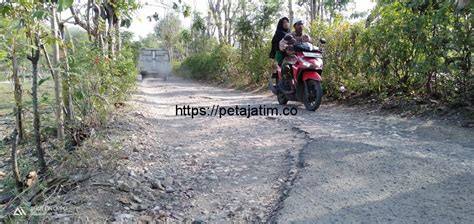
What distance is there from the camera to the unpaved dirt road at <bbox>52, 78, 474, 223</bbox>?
2.22 metres

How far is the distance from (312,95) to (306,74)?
0.38 meters

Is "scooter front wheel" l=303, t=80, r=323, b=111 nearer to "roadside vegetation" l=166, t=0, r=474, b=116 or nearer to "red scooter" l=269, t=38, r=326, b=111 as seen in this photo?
"red scooter" l=269, t=38, r=326, b=111

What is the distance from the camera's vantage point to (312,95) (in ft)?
19.9

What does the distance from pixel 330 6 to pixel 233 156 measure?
52.7ft

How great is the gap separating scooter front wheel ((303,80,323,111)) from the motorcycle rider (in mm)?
526

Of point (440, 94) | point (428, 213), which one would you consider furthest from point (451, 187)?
point (440, 94)

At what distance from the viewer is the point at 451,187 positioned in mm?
2400

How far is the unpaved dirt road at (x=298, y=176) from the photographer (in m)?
2.22

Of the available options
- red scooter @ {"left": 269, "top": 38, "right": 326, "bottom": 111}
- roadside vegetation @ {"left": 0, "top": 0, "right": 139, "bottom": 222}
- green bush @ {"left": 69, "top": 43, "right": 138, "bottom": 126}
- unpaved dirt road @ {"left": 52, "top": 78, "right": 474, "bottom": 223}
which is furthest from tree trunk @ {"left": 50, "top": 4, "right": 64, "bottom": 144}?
red scooter @ {"left": 269, "top": 38, "right": 326, "bottom": 111}

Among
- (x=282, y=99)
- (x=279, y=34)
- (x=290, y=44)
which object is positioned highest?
(x=279, y=34)

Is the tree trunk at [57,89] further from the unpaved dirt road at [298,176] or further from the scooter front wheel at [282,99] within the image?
the scooter front wheel at [282,99]

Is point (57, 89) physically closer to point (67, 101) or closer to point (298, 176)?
point (67, 101)

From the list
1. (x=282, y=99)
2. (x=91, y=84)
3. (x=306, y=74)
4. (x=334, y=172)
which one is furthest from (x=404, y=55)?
(x=91, y=84)

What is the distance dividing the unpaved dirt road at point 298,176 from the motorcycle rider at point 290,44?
2.08 metres
